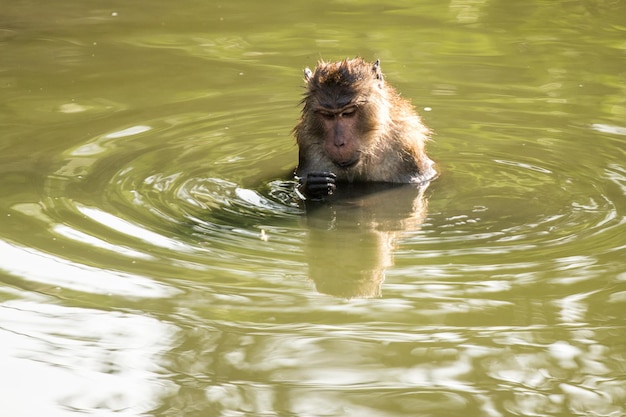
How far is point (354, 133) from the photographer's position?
8102 millimetres

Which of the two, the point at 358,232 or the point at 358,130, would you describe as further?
the point at 358,130

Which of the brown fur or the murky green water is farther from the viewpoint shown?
the brown fur

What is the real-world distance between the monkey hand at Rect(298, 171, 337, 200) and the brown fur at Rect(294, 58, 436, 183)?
0.41 feet

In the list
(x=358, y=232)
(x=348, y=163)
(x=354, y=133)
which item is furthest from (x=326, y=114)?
(x=358, y=232)

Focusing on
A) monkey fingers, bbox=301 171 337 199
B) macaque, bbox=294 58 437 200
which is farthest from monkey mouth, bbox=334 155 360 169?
monkey fingers, bbox=301 171 337 199

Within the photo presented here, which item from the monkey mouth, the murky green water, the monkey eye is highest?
the monkey eye

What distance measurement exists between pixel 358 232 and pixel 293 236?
47cm

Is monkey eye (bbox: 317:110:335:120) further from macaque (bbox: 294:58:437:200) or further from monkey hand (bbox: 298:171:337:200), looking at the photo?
monkey hand (bbox: 298:171:337:200)

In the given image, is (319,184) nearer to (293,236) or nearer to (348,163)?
(348,163)

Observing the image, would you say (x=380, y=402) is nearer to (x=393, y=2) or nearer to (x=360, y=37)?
(x=360, y=37)

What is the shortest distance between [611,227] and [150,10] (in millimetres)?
8759

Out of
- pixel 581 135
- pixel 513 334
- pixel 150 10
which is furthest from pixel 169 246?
pixel 150 10

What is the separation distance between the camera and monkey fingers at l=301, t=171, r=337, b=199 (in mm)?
8070

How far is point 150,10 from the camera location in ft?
47.6
